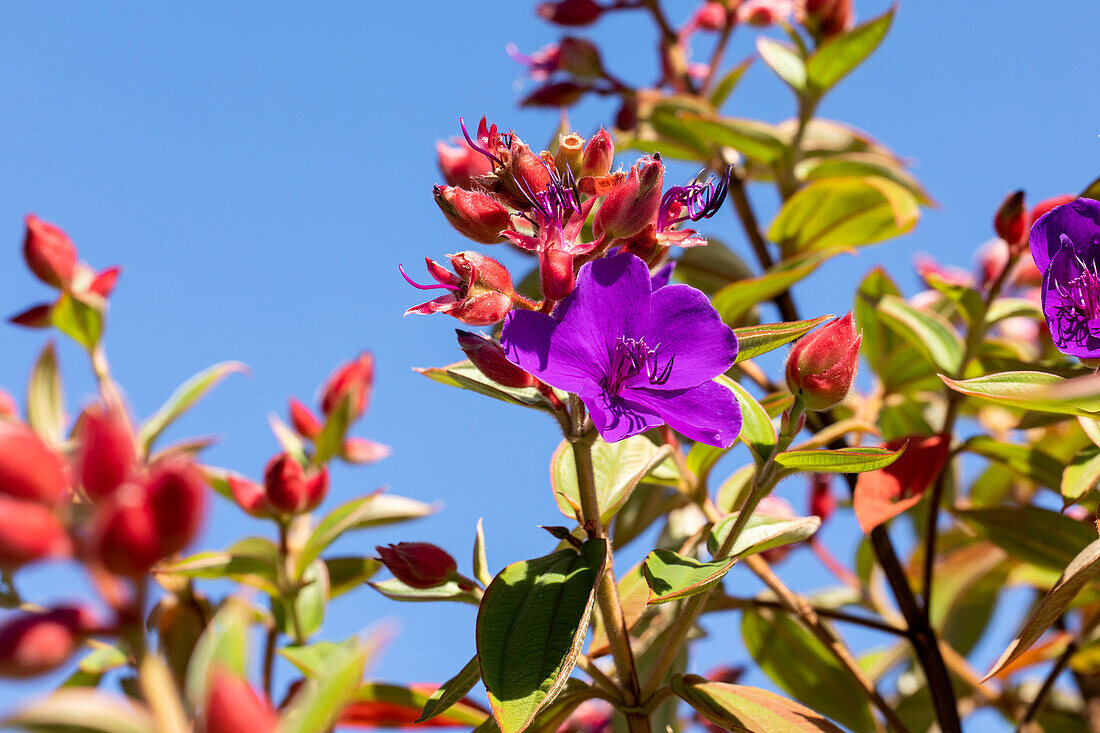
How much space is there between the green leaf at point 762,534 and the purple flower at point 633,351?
0.15 m

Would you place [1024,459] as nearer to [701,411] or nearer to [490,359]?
[701,411]

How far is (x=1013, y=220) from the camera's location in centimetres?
154

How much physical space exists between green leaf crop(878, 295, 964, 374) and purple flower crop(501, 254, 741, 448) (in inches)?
30.7

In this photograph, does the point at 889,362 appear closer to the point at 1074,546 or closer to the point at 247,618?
the point at 1074,546

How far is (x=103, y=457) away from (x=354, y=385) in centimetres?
124

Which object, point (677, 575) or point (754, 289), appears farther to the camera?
point (754, 289)

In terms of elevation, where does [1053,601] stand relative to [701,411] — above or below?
below

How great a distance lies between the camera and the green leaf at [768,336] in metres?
1.04

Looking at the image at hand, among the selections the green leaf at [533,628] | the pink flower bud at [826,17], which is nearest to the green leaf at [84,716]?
the green leaf at [533,628]

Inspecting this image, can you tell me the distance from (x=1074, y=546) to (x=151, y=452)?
→ 1.56 m

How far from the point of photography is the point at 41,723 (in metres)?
0.50

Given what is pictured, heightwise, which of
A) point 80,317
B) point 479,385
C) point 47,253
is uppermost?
point 47,253

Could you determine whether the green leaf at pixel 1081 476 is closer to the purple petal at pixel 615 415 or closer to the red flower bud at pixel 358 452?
the purple petal at pixel 615 415

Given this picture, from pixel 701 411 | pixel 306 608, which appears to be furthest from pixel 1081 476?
pixel 306 608
